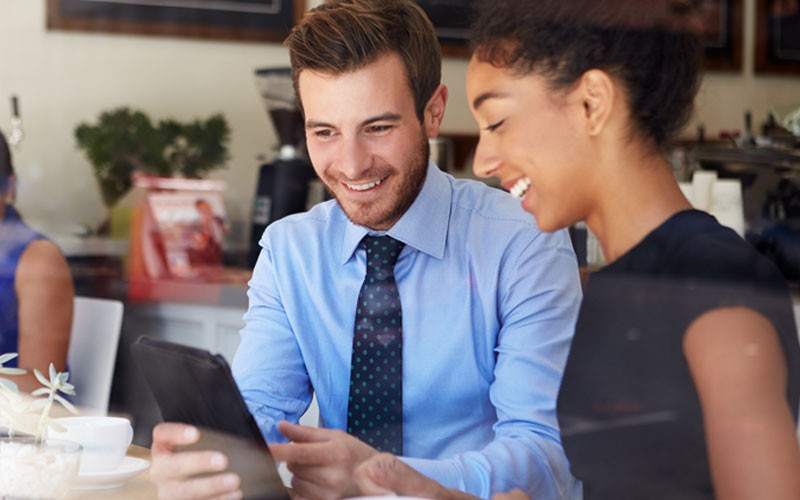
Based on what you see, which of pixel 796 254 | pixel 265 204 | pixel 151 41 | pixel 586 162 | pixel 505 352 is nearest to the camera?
pixel 586 162

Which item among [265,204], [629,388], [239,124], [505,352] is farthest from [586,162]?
[239,124]

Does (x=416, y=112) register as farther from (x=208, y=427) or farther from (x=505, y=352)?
(x=208, y=427)

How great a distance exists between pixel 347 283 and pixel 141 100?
135cm

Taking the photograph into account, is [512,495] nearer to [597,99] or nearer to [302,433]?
[302,433]

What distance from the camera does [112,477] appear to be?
2.67ft

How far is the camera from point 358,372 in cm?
91

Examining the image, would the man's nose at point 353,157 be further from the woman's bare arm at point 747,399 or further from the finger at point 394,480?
the woman's bare arm at point 747,399

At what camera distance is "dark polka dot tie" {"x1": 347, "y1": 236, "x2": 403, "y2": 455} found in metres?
0.91

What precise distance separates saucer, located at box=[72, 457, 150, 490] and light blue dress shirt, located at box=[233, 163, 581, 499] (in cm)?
10

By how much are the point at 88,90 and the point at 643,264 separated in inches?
68.5

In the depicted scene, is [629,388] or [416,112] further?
[416,112]

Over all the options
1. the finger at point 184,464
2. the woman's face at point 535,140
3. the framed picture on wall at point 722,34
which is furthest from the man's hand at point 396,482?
the framed picture on wall at point 722,34

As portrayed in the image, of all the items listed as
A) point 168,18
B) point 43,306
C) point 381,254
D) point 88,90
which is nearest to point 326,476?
point 381,254

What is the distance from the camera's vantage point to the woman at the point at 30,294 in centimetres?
127
